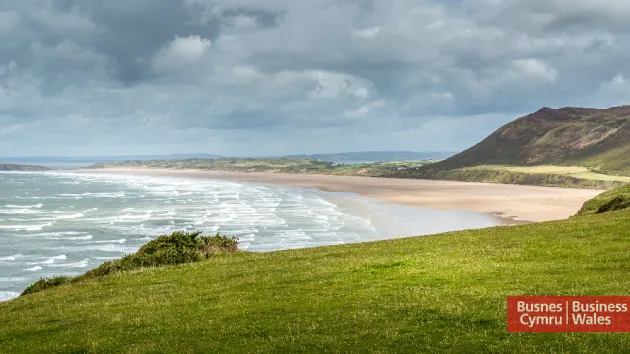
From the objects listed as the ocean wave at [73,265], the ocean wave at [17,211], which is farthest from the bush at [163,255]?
the ocean wave at [17,211]

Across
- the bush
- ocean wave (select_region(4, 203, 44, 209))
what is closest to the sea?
ocean wave (select_region(4, 203, 44, 209))

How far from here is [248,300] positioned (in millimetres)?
21734

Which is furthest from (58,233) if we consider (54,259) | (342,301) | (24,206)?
(342,301)

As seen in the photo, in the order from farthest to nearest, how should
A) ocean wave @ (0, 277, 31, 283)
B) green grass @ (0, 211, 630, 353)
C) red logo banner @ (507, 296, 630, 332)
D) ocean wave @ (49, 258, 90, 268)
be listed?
1. ocean wave @ (49, 258, 90, 268)
2. ocean wave @ (0, 277, 31, 283)
3. green grass @ (0, 211, 630, 353)
4. red logo banner @ (507, 296, 630, 332)

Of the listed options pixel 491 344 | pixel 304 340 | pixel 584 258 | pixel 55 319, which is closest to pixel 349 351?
pixel 304 340

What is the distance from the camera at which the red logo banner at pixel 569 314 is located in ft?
51.0

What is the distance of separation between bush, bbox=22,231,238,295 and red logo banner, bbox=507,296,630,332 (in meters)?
23.9

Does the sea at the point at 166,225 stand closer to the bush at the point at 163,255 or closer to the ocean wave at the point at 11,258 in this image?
the ocean wave at the point at 11,258

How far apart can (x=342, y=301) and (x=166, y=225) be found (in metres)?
63.8

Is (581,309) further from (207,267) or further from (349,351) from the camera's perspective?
(207,267)

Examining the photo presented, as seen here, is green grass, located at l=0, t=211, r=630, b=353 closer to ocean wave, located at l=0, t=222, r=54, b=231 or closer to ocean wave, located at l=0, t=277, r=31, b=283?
ocean wave, located at l=0, t=277, r=31, b=283

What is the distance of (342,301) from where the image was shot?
2012 centimetres

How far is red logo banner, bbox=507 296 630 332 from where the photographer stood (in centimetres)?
1553

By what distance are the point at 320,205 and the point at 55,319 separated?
93987mm
